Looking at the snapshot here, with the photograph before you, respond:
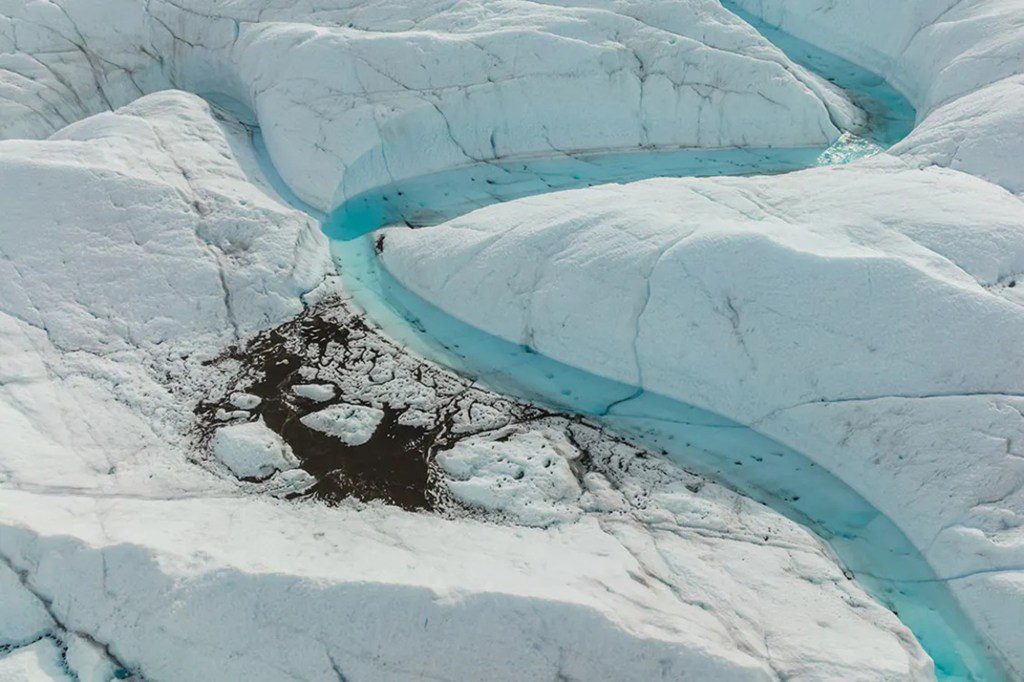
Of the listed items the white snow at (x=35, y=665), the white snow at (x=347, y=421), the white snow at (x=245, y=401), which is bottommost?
the white snow at (x=35, y=665)

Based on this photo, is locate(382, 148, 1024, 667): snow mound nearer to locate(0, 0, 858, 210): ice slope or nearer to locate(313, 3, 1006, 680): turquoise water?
locate(313, 3, 1006, 680): turquoise water

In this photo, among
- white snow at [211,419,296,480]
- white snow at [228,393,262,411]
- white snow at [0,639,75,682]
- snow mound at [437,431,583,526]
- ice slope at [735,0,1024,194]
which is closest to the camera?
white snow at [0,639,75,682]

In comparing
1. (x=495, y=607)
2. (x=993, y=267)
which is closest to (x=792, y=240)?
(x=993, y=267)

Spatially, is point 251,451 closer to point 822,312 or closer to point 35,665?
point 35,665

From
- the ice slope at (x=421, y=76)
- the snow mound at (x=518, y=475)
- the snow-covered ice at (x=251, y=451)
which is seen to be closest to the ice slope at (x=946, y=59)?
the ice slope at (x=421, y=76)

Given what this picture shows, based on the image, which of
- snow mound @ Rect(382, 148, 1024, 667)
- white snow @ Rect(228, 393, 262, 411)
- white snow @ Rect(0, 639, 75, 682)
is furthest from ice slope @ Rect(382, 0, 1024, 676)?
white snow @ Rect(0, 639, 75, 682)

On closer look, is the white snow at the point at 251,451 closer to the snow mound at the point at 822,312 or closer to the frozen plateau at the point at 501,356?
the frozen plateau at the point at 501,356

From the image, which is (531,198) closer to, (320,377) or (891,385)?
(320,377)
